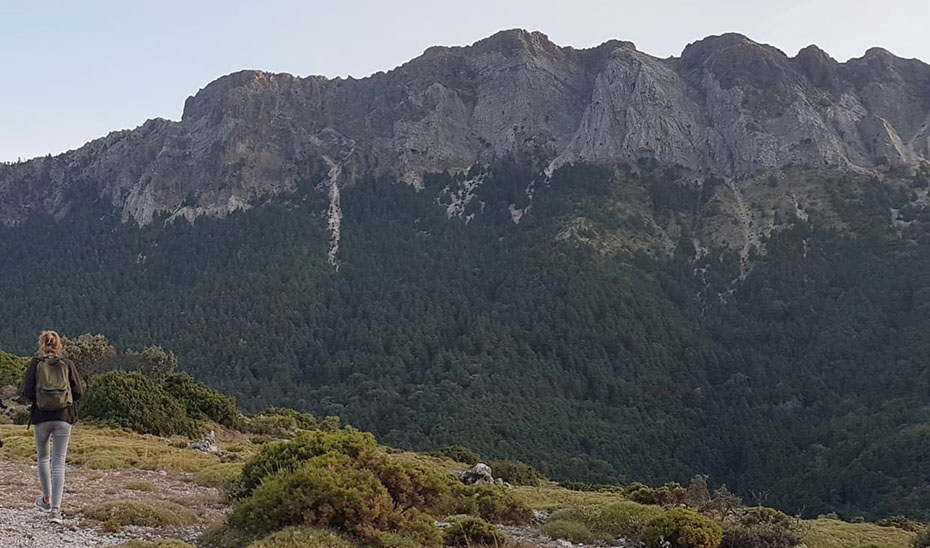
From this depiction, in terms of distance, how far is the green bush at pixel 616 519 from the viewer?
1717 cm

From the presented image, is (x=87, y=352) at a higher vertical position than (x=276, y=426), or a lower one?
higher

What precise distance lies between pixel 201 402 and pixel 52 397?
30.5m

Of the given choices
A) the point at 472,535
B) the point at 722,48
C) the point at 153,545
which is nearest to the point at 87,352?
the point at 472,535

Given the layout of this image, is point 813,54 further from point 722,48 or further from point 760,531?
point 760,531

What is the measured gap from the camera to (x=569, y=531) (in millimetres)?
17062

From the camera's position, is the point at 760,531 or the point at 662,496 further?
the point at 662,496

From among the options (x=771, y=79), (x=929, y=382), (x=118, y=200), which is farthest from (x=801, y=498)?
(x=118, y=200)

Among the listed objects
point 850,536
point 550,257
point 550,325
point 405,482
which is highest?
point 550,257

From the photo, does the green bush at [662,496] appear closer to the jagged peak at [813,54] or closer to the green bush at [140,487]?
the green bush at [140,487]

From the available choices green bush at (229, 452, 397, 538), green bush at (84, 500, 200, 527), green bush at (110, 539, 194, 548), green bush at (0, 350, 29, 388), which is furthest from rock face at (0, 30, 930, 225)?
green bush at (110, 539, 194, 548)

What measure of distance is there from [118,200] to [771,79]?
15644 cm

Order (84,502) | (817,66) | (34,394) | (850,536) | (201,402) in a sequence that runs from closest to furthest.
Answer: (34,394)
(84,502)
(850,536)
(201,402)
(817,66)

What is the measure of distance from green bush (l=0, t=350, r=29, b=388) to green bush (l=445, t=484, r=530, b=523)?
111ft

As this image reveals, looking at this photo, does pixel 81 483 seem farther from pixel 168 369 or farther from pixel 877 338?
pixel 877 338
